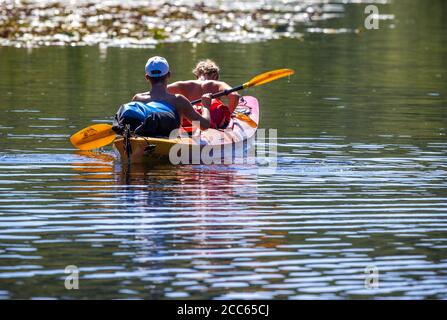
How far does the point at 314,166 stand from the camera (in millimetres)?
14094

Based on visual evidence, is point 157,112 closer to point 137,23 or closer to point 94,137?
point 94,137

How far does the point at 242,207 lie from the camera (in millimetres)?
11562

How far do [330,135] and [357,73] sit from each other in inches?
384

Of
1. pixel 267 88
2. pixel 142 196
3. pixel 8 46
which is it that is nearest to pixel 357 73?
pixel 267 88

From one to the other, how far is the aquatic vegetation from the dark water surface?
34.8ft

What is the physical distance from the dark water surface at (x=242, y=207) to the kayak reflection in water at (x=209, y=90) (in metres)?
0.84

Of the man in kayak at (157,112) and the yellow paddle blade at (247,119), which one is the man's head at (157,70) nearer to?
the man in kayak at (157,112)

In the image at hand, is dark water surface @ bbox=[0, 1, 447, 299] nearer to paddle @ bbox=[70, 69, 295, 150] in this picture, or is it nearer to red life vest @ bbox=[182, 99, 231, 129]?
paddle @ bbox=[70, 69, 295, 150]

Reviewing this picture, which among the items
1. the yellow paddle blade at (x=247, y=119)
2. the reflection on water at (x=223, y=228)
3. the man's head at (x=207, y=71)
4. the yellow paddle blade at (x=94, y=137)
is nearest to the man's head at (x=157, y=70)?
the yellow paddle blade at (x=94, y=137)

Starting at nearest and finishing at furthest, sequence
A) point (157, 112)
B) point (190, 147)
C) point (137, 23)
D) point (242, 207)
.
Answer: point (242, 207), point (157, 112), point (190, 147), point (137, 23)

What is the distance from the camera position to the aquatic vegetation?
32.9 metres

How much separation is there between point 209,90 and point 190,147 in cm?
180

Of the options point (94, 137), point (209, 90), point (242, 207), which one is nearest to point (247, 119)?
point (209, 90)

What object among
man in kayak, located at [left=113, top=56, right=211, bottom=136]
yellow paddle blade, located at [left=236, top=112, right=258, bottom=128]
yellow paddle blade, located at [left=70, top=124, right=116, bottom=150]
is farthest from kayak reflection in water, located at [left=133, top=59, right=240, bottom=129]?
yellow paddle blade, located at [left=70, top=124, right=116, bottom=150]
